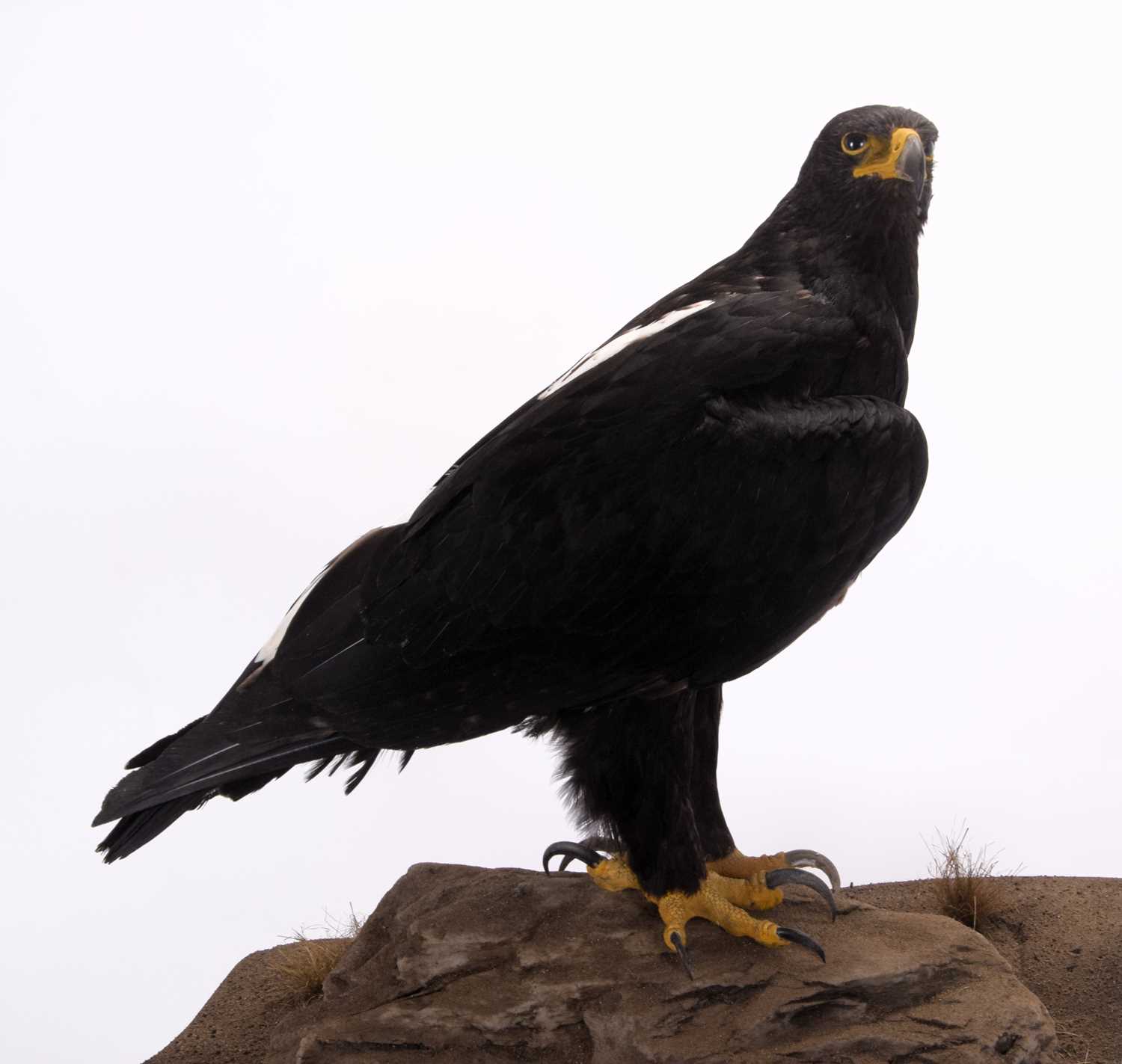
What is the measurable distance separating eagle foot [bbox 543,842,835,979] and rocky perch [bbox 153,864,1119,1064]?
41mm

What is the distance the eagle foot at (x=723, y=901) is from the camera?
4.02 metres

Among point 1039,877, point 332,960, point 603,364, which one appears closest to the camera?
point 603,364

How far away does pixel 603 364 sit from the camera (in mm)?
3811

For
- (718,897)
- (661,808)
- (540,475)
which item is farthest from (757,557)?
(718,897)

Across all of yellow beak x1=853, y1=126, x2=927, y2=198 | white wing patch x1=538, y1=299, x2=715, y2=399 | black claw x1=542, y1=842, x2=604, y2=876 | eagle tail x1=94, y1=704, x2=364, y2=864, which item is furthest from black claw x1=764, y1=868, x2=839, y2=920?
yellow beak x1=853, y1=126, x2=927, y2=198

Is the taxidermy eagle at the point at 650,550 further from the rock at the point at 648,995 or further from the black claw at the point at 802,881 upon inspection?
the black claw at the point at 802,881

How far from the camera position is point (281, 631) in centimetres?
418

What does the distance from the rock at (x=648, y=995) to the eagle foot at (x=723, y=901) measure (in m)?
0.04

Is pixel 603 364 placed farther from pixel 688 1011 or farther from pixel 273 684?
pixel 688 1011

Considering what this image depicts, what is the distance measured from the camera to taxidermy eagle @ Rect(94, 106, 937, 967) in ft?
11.7

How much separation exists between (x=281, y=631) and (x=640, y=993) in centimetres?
159

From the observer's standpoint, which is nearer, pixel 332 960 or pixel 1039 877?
pixel 332 960

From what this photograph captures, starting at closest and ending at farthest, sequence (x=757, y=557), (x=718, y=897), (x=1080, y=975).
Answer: (x=757, y=557) → (x=718, y=897) → (x=1080, y=975)

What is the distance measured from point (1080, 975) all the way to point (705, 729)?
1.67m
